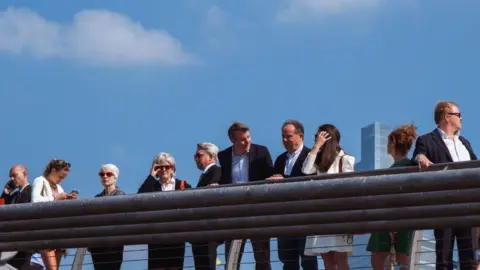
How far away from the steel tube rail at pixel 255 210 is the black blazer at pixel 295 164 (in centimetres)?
280

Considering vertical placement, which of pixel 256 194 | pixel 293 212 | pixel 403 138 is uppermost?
pixel 403 138

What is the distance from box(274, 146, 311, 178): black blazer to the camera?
12.8 m

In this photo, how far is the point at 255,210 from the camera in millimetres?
9594

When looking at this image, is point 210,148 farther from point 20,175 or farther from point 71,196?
point 20,175

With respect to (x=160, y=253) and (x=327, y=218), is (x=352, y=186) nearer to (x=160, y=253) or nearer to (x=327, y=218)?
(x=327, y=218)

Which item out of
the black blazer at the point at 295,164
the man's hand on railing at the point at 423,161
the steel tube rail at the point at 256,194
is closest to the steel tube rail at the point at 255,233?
the steel tube rail at the point at 256,194

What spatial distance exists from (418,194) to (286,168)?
422 cm

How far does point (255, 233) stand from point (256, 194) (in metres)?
0.33

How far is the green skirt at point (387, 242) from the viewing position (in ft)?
35.2

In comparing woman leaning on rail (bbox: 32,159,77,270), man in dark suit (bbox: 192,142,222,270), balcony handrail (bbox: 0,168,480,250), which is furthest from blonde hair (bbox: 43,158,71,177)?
balcony handrail (bbox: 0,168,480,250)

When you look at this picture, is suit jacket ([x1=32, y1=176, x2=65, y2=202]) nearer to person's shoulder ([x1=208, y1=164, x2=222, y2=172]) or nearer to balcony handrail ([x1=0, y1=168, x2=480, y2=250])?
person's shoulder ([x1=208, y1=164, x2=222, y2=172])

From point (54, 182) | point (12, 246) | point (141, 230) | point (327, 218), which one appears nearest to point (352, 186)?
point (327, 218)

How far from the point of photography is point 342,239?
11.2 m

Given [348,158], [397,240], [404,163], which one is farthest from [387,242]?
[348,158]
